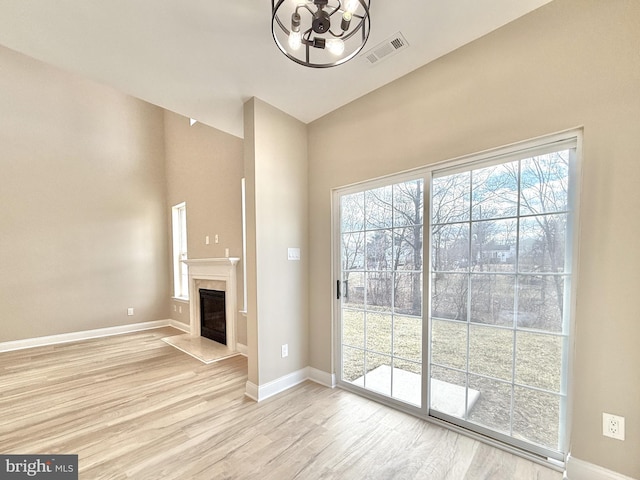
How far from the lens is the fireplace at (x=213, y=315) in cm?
406

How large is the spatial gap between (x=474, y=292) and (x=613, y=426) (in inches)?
35.7

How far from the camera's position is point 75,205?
14.4 ft

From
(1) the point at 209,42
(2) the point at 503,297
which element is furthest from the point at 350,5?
(2) the point at 503,297

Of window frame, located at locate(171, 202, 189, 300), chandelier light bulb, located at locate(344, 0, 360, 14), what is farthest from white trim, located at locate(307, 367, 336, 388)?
window frame, located at locate(171, 202, 189, 300)

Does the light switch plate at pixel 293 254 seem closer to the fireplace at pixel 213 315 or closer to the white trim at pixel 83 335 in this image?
the fireplace at pixel 213 315

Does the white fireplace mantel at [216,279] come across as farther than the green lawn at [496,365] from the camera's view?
Yes

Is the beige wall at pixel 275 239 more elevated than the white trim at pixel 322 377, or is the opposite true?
the beige wall at pixel 275 239

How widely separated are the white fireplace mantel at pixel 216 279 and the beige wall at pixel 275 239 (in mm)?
1401

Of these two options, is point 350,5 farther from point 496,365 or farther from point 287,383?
point 287,383

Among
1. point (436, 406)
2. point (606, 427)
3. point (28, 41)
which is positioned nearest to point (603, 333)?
point (606, 427)

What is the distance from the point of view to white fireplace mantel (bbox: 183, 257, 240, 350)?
3.80m

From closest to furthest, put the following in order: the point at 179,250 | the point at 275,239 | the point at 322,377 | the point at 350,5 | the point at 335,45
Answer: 1. the point at 350,5
2. the point at 335,45
3. the point at 275,239
4. the point at 322,377
5. the point at 179,250

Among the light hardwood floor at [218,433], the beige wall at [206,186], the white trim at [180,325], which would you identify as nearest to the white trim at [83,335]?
the white trim at [180,325]

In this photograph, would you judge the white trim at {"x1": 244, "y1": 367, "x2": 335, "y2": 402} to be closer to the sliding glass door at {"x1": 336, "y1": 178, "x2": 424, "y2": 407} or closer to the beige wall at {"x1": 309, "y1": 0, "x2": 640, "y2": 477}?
the sliding glass door at {"x1": 336, "y1": 178, "x2": 424, "y2": 407}
